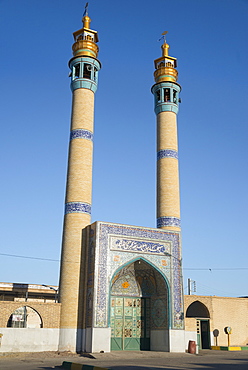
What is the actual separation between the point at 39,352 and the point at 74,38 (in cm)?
1599

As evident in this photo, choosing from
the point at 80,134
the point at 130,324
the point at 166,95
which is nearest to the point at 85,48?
the point at 80,134

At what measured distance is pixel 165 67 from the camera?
2444 centimetres

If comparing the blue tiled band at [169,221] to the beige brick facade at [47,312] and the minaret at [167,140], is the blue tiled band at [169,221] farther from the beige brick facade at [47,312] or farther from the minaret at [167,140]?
the beige brick facade at [47,312]

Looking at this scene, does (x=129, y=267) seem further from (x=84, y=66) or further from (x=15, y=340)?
(x=84, y=66)

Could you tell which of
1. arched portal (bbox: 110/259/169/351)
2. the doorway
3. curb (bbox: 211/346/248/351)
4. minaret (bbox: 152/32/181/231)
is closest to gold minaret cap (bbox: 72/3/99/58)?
minaret (bbox: 152/32/181/231)

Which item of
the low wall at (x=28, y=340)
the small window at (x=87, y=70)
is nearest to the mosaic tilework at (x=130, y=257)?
the low wall at (x=28, y=340)

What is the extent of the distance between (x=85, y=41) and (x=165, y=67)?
5217 mm

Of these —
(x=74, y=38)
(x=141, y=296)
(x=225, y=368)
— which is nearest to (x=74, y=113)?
(x=74, y=38)

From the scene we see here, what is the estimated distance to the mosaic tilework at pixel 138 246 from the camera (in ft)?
58.0

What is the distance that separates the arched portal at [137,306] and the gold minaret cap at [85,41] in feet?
36.7

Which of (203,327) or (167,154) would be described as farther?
(167,154)

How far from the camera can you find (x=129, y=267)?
61.6 ft

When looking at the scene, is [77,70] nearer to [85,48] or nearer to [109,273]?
[85,48]

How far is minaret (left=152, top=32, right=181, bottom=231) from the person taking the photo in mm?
21125
